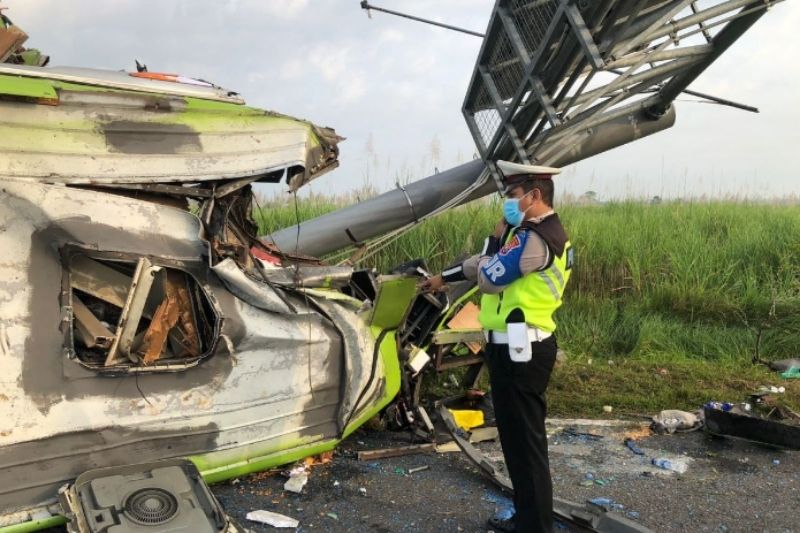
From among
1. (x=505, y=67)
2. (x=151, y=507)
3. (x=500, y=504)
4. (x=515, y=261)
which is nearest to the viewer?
(x=151, y=507)

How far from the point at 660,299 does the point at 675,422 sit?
10.1 feet

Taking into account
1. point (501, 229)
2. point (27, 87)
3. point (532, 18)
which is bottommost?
point (501, 229)

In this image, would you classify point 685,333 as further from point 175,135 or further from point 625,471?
point 175,135

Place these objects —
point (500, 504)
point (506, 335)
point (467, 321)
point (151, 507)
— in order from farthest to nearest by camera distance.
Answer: point (467, 321) < point (500, 504) < point (506, 335) < point (151, 507)

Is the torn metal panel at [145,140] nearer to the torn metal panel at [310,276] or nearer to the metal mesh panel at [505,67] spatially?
the torn metal panel at [310,276]

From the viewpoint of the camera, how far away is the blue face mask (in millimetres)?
3393

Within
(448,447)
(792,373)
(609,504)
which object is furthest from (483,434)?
(792,373)

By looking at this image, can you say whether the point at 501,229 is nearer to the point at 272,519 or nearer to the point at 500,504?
the point at 500,504

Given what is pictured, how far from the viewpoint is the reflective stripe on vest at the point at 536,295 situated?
3.28m

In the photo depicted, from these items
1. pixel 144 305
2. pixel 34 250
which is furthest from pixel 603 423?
pixel 34 250

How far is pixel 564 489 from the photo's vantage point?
4.21 m

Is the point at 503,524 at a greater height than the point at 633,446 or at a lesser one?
greater

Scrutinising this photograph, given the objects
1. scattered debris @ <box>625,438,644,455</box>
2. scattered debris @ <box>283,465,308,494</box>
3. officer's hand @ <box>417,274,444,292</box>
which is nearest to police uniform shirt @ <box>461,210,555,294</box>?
officer's hand @ <box>417,274,444,292</box>

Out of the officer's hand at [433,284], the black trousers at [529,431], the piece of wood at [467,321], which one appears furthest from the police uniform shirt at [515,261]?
the piece of wood at [467,321]
